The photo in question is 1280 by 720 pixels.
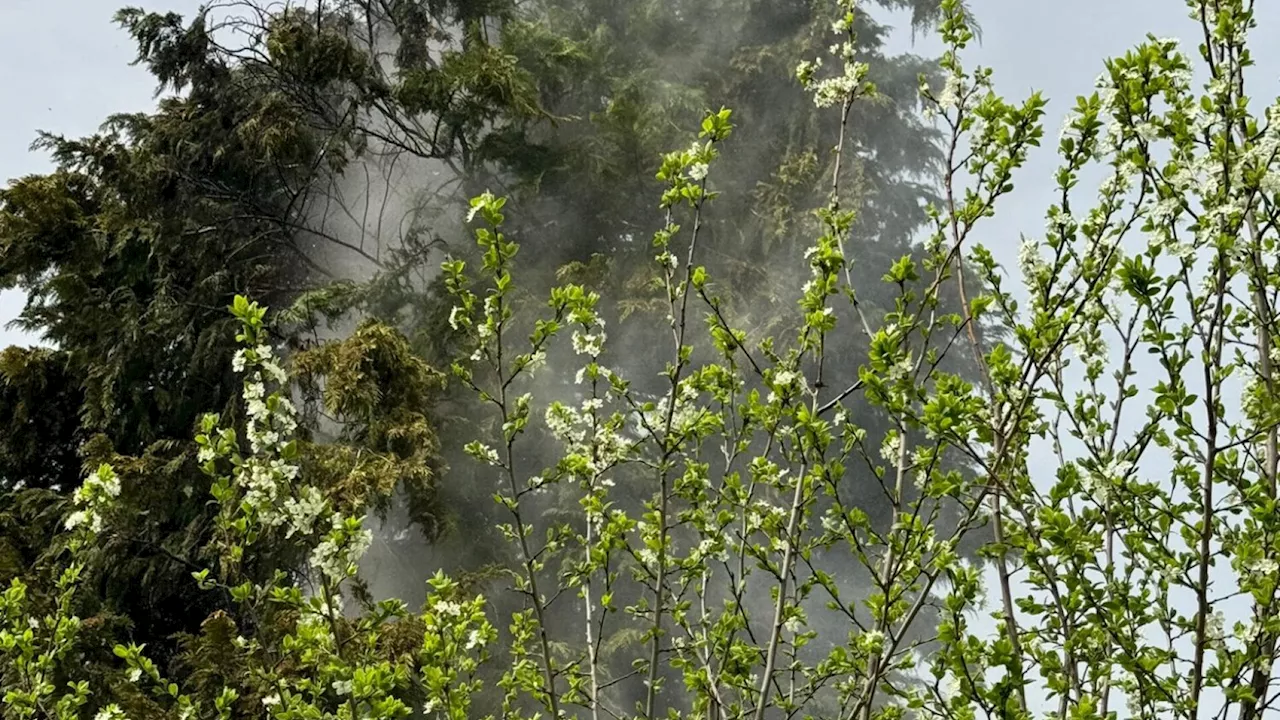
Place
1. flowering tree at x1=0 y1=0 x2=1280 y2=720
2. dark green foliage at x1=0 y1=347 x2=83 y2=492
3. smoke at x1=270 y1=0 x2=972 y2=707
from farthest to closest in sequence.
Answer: smoke at x1=270 y1=0 x2=972 y2=707, dark green foliage at x1=0 y1=347 x2=83 y2=492, flowering tree at x1=0 y1=0 x2=1280 y2=720

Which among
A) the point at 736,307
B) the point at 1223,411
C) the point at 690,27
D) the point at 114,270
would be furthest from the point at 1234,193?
the point at 690,27

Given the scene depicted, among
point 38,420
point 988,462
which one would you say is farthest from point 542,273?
point 988,462

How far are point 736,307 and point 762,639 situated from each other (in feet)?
6.70

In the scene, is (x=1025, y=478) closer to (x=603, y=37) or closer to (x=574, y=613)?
(x=574, y=613)

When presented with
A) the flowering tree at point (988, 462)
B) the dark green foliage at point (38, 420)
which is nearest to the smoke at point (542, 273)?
the dark green foliage at point (38, 420)

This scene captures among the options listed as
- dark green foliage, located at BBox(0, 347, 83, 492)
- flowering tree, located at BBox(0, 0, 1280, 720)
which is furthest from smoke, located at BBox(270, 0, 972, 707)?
flowering tree, located at BBox(0, 0, 1280, 720)

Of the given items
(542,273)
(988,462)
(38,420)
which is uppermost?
(542,273)

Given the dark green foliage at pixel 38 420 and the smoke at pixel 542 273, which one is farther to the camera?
the smoke at pixel 542 273

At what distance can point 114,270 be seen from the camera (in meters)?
6.46

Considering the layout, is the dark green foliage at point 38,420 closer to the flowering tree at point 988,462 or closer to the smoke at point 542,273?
the smoke at point 542,273

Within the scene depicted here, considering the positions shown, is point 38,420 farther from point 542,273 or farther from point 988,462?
point 988,462

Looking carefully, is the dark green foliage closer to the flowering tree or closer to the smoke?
the smoke

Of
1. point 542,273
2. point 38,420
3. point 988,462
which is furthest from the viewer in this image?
point 542,273

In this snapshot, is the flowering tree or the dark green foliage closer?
the flowering tree
